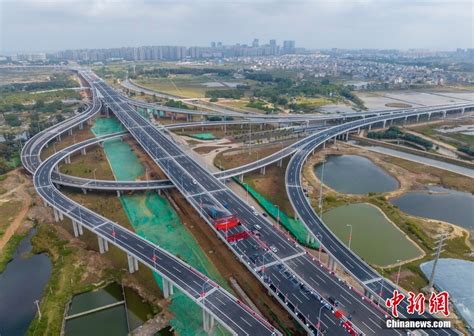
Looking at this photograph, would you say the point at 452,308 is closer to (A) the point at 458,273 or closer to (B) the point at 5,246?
(A) the point at 458,273

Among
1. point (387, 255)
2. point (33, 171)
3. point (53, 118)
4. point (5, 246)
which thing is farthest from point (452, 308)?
point (53, 118)

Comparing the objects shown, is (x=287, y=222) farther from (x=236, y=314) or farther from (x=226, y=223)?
(x=236, y=314)

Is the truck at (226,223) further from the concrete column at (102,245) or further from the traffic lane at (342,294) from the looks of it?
the concrete column at (102,245)

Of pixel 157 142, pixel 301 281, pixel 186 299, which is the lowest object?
pixel 186 299

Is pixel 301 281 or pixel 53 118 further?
pixel 53 118

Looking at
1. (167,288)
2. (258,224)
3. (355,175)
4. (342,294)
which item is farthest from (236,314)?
(355,175)

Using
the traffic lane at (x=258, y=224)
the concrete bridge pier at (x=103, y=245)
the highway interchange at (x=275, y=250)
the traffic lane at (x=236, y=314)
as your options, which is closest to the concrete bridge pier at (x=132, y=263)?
the highway interchange at (x=275, y=250)
